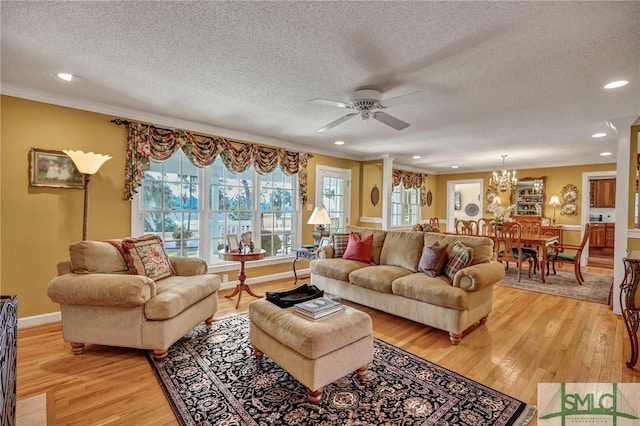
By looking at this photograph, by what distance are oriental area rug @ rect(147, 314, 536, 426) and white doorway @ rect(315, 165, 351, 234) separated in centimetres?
368

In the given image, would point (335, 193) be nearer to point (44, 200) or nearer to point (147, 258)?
point (147, 258)

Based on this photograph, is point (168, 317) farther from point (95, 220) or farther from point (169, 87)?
point (169, 87)

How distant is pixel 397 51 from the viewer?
217 cm

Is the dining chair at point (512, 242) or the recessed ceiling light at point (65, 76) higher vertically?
the recessed ceiling light at point (65, 76)

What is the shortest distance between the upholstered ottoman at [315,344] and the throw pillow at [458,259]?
1460 millimetres

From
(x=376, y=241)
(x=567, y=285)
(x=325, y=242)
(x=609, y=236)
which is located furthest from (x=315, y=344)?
(x=609, y=236)

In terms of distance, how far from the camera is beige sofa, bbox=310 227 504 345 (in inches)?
112

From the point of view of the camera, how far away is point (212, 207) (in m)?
4.48

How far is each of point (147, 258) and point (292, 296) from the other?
1580 millimetres

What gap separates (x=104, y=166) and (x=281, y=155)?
250 centimetres

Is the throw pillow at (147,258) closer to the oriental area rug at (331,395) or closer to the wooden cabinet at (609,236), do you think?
the oriental area rug at (331,395)

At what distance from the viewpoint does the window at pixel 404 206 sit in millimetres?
7744

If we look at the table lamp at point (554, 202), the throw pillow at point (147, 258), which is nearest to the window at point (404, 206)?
the table lamp at point (554, 202)

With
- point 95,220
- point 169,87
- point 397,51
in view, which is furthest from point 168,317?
point 397,51
